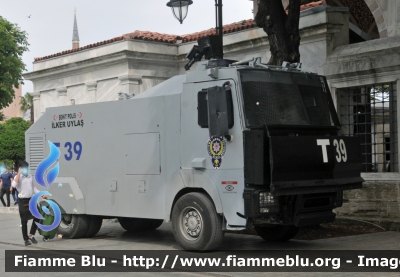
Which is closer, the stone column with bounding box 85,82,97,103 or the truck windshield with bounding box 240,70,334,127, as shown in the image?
the truck windshield with bounding box 240,70,334,127

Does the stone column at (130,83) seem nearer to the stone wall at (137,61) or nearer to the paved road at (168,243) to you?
the stone wall at (137,61)

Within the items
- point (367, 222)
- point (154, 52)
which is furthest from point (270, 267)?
point (154, 52)

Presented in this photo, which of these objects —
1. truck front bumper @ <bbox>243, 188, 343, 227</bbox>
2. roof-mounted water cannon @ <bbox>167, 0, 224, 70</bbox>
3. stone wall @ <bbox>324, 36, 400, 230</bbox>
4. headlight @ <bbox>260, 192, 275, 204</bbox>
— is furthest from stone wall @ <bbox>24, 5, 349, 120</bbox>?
headlight @ <bbox>260, 192, 275, 204</bbox>

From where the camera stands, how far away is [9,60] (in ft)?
158

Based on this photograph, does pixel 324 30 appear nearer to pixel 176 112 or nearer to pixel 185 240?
pixel 176 112

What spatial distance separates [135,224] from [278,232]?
12.0ft

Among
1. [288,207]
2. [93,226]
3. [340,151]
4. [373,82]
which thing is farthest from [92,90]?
[288,207]

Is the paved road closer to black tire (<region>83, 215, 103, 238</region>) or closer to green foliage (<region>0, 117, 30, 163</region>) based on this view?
black tire (<region>83, 215, 103, 238</region>)

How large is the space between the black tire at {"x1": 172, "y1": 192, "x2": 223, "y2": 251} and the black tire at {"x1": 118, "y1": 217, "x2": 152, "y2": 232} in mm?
3427

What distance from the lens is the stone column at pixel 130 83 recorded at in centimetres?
2305

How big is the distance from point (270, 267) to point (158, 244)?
360 cm

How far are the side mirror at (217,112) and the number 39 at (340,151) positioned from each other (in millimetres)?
1956

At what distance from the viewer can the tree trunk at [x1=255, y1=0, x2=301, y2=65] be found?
14.3 metres

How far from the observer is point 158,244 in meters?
13.4
